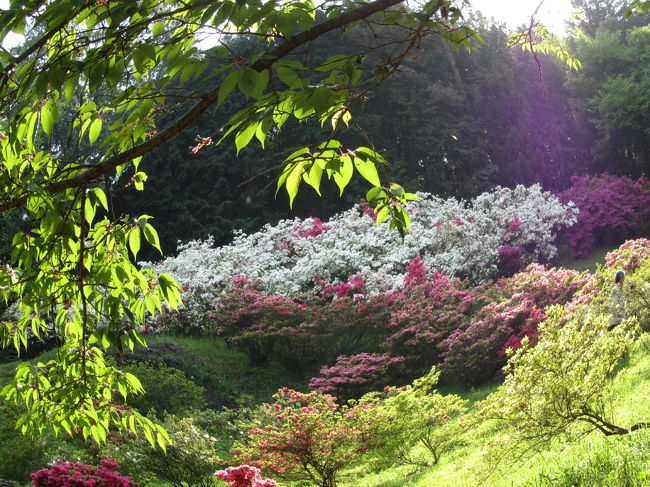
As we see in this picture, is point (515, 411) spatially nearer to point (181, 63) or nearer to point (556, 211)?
point (181, 63)

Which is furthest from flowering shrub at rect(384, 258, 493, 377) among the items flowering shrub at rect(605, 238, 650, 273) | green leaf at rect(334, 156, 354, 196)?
green leaf at rect(334, 156, 354, 196)

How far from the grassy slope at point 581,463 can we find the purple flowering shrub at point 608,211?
29.1 feet

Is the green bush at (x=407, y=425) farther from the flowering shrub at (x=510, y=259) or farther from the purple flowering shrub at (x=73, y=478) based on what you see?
the flowering shrub at (x=510, y=259)

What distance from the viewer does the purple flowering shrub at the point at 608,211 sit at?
52.0 feet

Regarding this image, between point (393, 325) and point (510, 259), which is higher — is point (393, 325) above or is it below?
below

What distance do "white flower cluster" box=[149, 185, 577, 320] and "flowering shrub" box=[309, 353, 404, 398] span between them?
217 centimetres

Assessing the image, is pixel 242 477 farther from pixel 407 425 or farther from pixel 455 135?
pixel 455 135

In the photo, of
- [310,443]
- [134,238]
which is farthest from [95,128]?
A: [310,443]

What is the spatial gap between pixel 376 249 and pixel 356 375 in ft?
15.7

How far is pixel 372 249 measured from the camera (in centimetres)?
1356

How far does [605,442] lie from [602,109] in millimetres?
17146

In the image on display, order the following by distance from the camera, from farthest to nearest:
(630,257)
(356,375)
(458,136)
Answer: (458,136) < (356,375) < (630,257)

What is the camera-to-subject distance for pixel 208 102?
1.72 meters

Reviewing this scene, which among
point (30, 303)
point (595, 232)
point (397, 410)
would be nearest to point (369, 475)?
point (397, 410)
